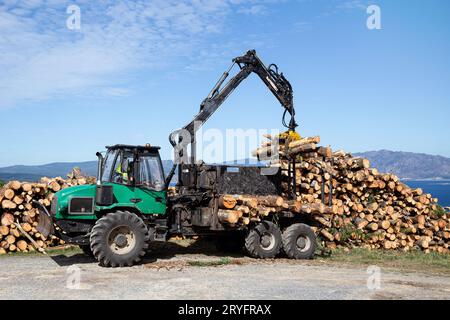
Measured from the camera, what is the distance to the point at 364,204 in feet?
54.1

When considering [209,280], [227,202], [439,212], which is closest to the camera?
[209,280]

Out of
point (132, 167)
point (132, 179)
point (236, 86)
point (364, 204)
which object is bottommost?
point (364, 204)

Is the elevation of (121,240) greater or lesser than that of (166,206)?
lesser

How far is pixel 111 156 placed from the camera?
37.9 feet

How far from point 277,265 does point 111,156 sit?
15.5 feet

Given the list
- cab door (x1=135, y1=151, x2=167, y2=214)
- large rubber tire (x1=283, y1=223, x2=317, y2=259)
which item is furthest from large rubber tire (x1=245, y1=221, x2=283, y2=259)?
cab door (x1=135, y1=151, x2=167, y2=214)

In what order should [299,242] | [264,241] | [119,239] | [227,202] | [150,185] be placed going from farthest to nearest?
[299,242] → [264,241] → [227,202] → [150,185] → [119,239]

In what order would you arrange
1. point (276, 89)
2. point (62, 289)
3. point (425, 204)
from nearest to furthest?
point (62, 289), point (276, 89), point (425, 204)

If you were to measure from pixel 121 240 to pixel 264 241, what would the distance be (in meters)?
3.79

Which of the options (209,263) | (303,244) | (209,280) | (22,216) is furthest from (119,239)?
(303,244)

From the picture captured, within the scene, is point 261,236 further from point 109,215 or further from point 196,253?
point 109,215

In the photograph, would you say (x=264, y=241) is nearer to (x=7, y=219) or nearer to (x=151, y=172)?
(x=151, y=172)

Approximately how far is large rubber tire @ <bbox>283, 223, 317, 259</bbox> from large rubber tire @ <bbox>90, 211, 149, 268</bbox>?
3818 mm

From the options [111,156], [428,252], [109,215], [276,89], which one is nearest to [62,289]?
[109,215]
